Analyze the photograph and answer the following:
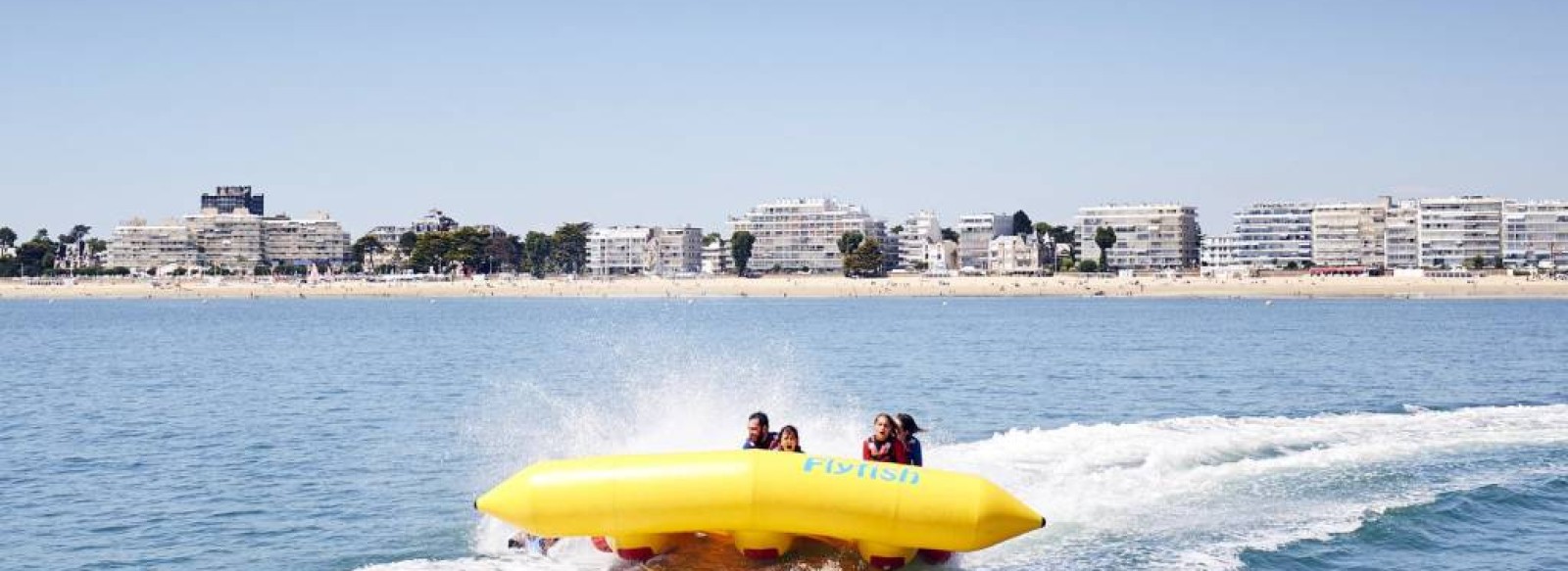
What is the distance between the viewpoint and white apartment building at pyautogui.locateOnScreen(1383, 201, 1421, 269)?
19100 cm

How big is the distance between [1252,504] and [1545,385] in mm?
23251

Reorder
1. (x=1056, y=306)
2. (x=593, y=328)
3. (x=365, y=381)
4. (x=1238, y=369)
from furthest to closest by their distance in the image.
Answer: (x=1056, y=306), (x=593, y=328), (x=1238, y=369), (x=365, y=381)

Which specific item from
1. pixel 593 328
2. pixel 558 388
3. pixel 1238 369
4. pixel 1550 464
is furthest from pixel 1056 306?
pixel 1550 464

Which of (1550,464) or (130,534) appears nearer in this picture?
(130,534)

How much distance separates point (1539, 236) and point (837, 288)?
→ 306 feet

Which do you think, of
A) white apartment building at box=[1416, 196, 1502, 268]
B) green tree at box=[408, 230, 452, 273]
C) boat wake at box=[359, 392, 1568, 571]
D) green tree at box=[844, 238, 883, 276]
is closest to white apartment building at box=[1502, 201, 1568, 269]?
white apartment building at box=[1416, 196, 1502, 268]

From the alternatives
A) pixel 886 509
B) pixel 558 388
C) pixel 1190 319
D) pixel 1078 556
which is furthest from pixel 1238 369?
pixel 1190 319

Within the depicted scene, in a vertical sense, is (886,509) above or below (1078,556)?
above

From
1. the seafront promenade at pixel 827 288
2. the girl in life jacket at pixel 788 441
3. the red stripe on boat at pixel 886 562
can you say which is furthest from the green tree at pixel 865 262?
the red stripe on boat at pixel 886 562

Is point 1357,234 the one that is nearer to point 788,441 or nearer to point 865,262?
point 865,262

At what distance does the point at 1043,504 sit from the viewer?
1827cm

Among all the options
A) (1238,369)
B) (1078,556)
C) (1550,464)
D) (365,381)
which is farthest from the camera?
(1238,369)

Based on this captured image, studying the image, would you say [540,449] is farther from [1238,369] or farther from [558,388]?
[1238,369]

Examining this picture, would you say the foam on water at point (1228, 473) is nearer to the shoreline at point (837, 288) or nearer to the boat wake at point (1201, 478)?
the boat wake at point (1201, 478)
